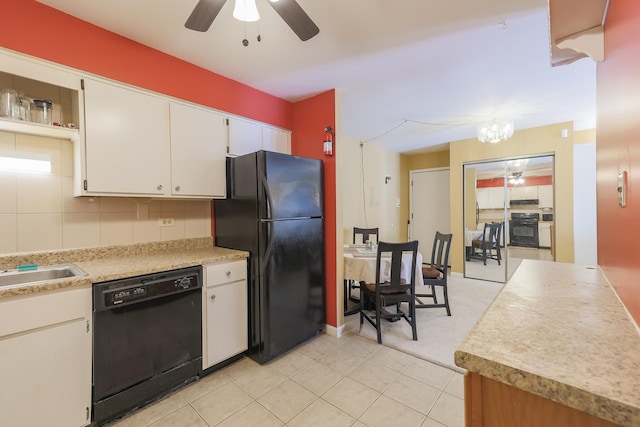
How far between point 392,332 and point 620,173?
2.28m

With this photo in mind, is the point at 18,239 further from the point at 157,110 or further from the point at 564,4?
the point at 564,4

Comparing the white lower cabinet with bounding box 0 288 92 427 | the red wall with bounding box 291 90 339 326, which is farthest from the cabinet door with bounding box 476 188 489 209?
the white lower cabinet with bounding box 0 288 92 427

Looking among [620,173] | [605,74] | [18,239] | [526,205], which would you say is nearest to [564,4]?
[605,74]

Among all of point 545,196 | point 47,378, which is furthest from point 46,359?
point 545,196

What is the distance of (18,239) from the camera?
1.70m

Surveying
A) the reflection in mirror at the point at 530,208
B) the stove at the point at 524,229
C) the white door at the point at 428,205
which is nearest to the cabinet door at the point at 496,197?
the reflection in mirror at the point at 530,208

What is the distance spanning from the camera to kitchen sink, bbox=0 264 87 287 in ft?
5.04

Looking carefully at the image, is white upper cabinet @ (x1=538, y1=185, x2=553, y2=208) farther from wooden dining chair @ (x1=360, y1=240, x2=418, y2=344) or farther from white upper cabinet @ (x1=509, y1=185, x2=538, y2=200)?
wooden dining chair @ (x1=360, y1=240, x2=418, y2=344)

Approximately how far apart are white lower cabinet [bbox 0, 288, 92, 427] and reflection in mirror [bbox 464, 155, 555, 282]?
16.7ft

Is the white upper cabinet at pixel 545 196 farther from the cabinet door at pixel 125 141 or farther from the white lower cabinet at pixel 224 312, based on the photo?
the cabinet door at pixel 125 141

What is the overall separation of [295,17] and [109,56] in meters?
1.44

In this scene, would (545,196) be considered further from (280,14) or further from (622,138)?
(280,14)

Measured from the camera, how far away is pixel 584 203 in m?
3.69

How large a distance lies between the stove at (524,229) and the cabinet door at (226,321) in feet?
13.8
